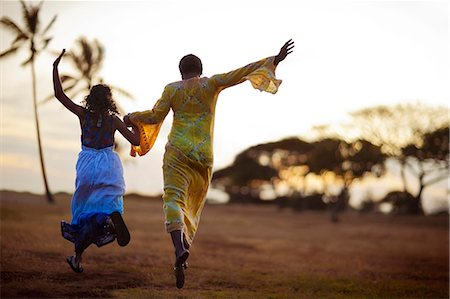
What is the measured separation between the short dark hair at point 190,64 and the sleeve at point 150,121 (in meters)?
0.31

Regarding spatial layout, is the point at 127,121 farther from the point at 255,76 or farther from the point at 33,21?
the point at 33,21

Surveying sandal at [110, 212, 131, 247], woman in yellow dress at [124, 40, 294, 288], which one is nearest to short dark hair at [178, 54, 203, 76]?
woman in yellow dress at [124, 40, 294, 288]

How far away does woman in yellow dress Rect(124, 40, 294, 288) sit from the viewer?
7184mm

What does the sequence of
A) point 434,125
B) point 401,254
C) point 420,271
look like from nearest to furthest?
point 420,271 → point 401,254 → point 434,125

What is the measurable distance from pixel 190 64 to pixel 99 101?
45.8 inches

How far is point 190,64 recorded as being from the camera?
289 inches

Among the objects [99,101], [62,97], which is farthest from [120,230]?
[62,97]

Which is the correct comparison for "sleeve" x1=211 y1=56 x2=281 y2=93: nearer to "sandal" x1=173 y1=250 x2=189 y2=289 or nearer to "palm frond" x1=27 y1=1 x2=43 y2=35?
"sandal" x1=173 y1=250 x2=189 y2=289

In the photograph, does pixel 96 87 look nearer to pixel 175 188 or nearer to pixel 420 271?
pixel 175 188

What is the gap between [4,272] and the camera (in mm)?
9078

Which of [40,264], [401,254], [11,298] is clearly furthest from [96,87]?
[401,254]

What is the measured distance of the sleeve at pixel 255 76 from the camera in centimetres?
733

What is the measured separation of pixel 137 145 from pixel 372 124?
3883 centimetres

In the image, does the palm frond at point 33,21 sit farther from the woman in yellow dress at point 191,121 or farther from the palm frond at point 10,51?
the woman in yellow dress at point 191,121
